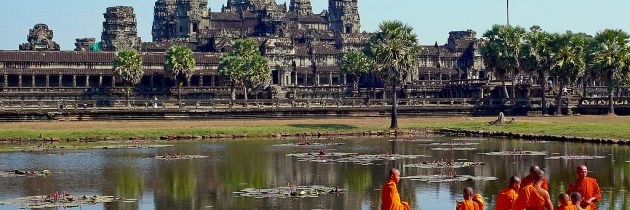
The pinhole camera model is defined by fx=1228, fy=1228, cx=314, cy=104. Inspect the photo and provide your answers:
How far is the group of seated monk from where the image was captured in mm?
28797

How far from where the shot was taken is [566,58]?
113812 millimetres

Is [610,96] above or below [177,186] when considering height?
above

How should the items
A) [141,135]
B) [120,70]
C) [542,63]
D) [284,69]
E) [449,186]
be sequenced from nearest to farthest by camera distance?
1. [449,186]
2. [141,135]
3. [542,63]
4. [120,70]
5. [284,69]

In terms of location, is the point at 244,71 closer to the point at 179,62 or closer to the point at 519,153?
the point at 179,62

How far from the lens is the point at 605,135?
79375 mm

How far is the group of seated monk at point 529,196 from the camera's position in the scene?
28.8m

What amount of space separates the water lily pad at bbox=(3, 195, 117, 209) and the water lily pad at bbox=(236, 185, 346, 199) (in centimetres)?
538

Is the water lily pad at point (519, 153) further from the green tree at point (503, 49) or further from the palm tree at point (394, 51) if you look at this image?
the green tree at point (503, 49)

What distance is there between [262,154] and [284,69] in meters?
115

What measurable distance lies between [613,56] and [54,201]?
74.2 meters

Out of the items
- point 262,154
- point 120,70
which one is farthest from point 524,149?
point 120,70

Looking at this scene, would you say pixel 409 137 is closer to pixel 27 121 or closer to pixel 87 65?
pixel 27 121

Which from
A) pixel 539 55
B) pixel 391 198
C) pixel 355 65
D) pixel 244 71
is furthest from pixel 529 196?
pixel 355 65

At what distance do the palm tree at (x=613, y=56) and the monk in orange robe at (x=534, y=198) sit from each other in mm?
81934
